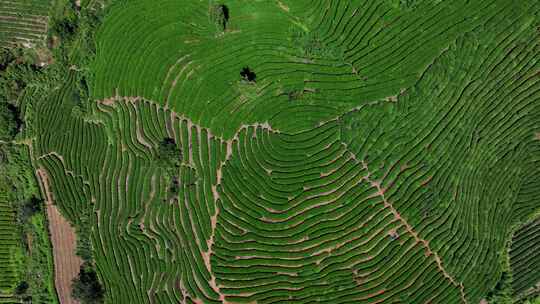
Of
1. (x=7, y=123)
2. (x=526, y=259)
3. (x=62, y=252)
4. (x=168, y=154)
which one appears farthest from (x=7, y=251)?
(x=526, y=259)

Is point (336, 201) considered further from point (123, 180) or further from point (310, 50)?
point (123, 180)

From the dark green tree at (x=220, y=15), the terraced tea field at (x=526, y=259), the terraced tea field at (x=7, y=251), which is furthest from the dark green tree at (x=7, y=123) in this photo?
the terraced tea field at (x=526, y=259)

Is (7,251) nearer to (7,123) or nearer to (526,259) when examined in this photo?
(7,123)

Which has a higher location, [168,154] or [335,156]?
[168,154]

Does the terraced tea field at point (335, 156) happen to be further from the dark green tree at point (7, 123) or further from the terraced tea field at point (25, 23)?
the terraced tea field at point (25, 23)

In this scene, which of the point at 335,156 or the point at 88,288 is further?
the point at 88,288

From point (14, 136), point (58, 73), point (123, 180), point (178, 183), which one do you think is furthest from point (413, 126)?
point (14, 136)
